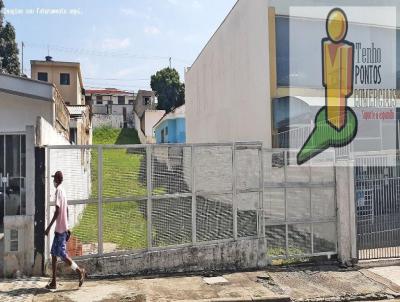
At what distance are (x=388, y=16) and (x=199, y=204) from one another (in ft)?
38.4

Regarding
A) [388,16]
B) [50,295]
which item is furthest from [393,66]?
[50,295]

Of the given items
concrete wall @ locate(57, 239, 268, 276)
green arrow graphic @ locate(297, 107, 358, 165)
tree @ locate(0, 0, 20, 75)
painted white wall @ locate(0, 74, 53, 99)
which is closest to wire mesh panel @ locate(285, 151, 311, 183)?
concrete wall @ locate(57, 239, 268, 276)

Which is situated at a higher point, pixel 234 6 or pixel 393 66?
pixel 234 6

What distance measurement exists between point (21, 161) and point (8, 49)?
30.1 meters

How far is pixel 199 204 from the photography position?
7.12m

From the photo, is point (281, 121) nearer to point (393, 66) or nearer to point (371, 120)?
point (371, 120)

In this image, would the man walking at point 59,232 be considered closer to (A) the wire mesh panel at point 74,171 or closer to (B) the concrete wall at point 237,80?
(A) the wire mesh panel at point 74,171

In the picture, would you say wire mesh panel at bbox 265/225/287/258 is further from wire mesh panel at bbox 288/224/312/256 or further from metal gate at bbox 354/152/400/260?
metal gate at bbox 354/152/400/260

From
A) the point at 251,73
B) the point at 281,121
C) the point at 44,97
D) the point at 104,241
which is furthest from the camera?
the point at 251,73

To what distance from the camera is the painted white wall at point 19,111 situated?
10102 mm

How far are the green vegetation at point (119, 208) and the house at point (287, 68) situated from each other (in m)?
5.66

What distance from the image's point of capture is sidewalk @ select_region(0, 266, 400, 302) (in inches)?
219

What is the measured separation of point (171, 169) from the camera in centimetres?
696

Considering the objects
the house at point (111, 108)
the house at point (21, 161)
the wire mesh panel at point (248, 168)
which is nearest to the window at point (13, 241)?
the house at point (21, 161)
